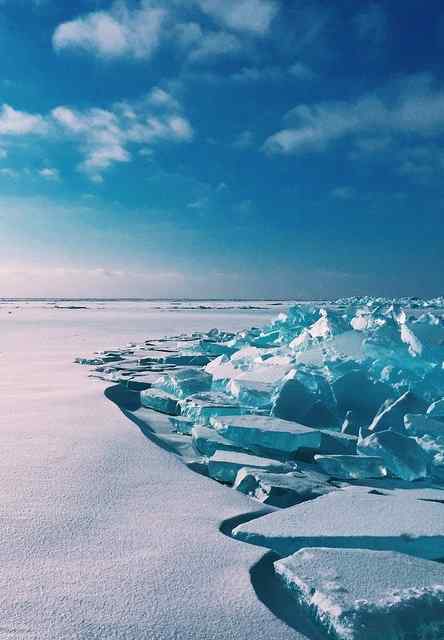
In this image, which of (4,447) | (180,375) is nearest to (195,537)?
(4,447)

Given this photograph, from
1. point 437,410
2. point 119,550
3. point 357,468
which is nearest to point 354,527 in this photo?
point 119,550

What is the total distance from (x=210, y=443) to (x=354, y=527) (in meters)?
0.95

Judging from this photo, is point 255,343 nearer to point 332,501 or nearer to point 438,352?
point 438,352

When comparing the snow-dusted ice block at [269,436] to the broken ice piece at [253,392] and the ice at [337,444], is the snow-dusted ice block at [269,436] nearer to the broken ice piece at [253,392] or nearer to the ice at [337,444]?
the ice at [337,444]

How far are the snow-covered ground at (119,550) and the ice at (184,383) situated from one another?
3.65ft

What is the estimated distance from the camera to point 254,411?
271 cm

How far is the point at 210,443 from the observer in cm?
209

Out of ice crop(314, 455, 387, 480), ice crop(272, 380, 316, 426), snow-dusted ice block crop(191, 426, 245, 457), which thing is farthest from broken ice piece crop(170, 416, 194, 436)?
ice crop(314, 455, 387, 480)

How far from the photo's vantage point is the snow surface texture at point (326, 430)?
1208mm

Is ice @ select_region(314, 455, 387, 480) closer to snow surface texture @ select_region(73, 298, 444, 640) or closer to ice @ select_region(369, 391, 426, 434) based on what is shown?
snow surface texture @ select_region(73, 298, 444, 640)

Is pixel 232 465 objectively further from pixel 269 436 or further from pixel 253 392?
pixel 253 392

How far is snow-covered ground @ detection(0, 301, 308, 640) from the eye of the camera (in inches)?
31.9

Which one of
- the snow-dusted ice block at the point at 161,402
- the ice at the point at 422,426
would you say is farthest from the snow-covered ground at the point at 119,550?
the ice at the point at 422,426

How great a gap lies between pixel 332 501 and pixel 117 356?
435 cm
